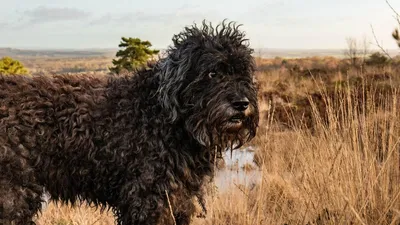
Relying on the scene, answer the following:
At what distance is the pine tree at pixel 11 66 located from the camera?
78.4ft

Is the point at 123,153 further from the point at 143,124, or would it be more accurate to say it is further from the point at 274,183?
the point at 274,183

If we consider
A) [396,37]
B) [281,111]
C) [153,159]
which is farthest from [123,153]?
[281,111]

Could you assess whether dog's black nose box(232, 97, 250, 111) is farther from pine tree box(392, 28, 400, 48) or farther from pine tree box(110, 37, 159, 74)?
pine tree box(110, 37, 159, 74)

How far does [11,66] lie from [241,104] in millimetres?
22604

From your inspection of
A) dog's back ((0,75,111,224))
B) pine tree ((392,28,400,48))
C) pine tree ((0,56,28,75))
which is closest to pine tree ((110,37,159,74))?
pine tree ((0,56,28,75))

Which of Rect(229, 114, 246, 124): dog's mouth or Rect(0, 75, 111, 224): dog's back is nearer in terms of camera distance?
Rect(229, 114, 246, 124): dog's mouth

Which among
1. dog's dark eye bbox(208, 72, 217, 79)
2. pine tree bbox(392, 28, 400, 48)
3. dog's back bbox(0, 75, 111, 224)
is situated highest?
pine tree bbox(392, 28, 400, 48)

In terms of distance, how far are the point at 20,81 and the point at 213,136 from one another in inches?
66.8

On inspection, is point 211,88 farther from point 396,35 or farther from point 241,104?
point 396,35

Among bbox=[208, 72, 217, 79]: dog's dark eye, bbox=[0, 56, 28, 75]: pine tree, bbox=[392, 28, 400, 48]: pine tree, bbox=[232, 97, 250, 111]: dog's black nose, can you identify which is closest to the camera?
bbox=[232, 97, 250, 111]: dog's black nose

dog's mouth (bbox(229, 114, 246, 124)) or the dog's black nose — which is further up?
the dog's black nose

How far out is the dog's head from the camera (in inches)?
147

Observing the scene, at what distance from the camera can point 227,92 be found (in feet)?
12.2

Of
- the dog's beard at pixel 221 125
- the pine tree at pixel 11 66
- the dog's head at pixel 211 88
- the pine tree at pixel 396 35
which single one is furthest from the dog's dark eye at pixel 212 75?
the pine tree at pixel 11 66
